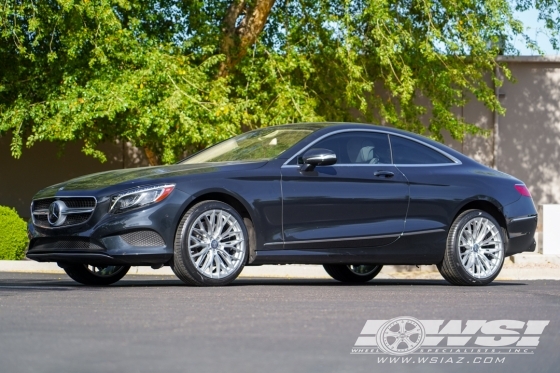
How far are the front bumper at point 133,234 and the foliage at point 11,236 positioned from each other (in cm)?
770

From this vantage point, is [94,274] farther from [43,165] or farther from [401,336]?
[43,165]

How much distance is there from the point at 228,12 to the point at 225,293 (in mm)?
13173

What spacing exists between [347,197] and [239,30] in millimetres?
11350

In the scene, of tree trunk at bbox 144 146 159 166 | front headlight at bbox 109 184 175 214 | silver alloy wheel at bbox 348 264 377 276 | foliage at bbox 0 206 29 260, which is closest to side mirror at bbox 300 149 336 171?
front headlight at bbox 109 184 175 214

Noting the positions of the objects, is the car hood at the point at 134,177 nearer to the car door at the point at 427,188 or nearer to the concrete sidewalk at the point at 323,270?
the car door at the point at 427,188

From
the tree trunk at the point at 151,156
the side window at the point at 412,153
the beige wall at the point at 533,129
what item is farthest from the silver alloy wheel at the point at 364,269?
the beige wall at the point at 533,129

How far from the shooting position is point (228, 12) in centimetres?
2133

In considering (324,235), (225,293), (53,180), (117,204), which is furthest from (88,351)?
(53,180)

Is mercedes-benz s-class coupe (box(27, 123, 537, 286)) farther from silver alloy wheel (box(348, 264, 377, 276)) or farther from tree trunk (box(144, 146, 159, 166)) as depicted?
tree trunk (box(144, 146, 159, 166))

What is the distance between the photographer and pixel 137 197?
9.57 m

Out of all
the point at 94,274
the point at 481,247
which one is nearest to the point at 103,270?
the point at 94,274

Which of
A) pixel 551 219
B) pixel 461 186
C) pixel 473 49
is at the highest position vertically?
pixel 473 49

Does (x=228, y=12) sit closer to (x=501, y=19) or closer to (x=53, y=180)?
(x=501, y=19)

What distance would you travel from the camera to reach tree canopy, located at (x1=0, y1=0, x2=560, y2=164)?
61.2ft
